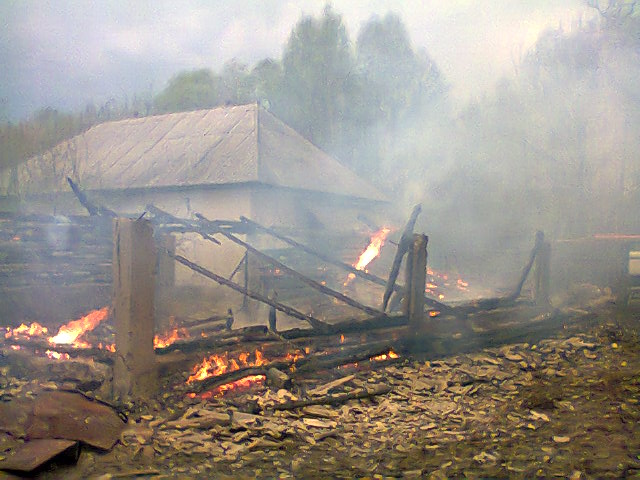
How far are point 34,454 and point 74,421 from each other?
53 cm

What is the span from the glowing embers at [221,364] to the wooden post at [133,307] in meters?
0.59

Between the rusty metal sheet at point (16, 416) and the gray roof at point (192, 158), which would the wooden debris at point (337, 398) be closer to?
the rusty metal sheet at point (16, 416)

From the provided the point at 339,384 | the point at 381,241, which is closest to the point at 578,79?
the point at 381,241

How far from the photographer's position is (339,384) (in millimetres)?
6320

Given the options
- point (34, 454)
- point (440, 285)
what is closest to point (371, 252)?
point (440, 285)

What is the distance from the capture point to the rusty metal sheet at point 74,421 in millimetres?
4367

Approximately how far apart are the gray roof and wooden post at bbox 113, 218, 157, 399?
8.52 metres

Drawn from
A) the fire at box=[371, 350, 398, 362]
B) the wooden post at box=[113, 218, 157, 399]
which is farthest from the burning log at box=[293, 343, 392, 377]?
the wooden post at box=[113, 218, 157, 399]

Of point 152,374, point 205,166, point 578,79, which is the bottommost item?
point 152,374

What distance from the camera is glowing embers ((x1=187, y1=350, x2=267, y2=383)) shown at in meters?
5.99

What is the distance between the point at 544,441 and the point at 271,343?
10.6 ft

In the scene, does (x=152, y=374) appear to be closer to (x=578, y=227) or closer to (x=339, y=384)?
(x=339, y=384)

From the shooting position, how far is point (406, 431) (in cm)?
512

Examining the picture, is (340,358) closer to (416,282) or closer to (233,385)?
(233,385)
